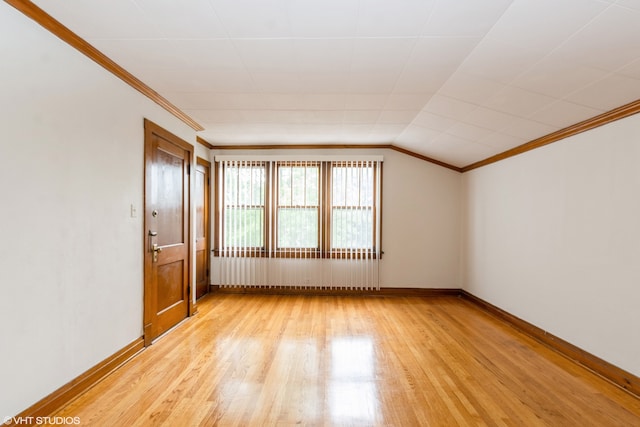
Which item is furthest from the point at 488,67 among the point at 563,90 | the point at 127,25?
the point at 127,25

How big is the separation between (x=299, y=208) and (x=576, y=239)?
3.81 m

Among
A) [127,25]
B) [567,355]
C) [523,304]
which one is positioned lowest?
[567,355]

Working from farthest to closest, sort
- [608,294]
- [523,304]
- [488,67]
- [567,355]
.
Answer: [523,304], [567,355], [608,294], [488,67]

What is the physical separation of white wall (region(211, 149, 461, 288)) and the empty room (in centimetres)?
78

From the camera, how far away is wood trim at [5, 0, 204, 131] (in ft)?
6.84

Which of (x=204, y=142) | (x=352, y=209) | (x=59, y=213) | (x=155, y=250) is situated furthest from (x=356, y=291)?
(x=59, y=213)

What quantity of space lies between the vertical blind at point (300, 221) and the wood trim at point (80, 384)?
2.73 m

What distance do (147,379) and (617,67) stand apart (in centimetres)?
410

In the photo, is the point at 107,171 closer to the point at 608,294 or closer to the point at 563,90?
the point at 563,90

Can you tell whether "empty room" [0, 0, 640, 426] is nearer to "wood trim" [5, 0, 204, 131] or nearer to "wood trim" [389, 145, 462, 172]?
"wood trim" [5, 0, 204, 131]

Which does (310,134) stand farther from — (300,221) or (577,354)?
(577,354)

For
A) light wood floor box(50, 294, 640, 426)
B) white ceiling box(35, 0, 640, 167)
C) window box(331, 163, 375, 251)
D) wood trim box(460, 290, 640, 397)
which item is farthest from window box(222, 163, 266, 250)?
wood trim box(460, 290, 640, 397)

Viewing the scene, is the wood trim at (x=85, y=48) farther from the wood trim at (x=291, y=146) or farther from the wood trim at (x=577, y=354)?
the wood trim at (x=577, y=354)

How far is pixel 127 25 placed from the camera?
7.60 ft
